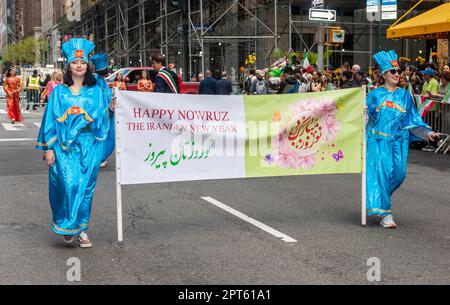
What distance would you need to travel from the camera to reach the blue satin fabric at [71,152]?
6199mm

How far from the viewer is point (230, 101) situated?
23.3 ft

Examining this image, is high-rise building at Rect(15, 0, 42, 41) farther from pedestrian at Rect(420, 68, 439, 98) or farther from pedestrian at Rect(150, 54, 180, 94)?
pedestrian at Rect(150, 54, 180, 94)

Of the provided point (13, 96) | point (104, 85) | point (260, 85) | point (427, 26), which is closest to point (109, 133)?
point (104, 85)

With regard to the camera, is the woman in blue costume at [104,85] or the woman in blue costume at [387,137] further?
the woman in blue costume at [387,137]

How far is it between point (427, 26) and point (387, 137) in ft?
35.9

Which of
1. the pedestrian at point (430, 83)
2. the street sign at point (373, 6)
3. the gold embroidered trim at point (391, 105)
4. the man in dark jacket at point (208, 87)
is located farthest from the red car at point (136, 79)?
the gold embroidered trim at point (391, 105)

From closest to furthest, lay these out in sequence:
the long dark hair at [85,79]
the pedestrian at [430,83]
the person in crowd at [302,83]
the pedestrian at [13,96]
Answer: the long dark hair at [85,79]
the pedestrian at [430,83]
the person in crowd at [302,83]
the pedestrian at [13,96]

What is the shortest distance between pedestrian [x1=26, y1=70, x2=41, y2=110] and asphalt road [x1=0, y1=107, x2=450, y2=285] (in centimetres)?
2265

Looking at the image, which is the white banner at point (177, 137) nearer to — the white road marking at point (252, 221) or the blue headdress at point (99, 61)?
the blue headdress at point (99, 61)

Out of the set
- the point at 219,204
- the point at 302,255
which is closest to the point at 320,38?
the point at 219,204

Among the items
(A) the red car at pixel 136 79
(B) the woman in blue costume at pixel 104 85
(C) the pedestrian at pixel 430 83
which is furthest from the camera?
(A) the red car at pixel 136 79

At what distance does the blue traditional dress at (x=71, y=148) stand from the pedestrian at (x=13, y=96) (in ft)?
60.8

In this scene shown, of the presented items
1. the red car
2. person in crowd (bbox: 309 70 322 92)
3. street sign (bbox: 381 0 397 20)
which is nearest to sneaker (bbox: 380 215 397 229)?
person in crowd (bbox: 309 70 322 92)
